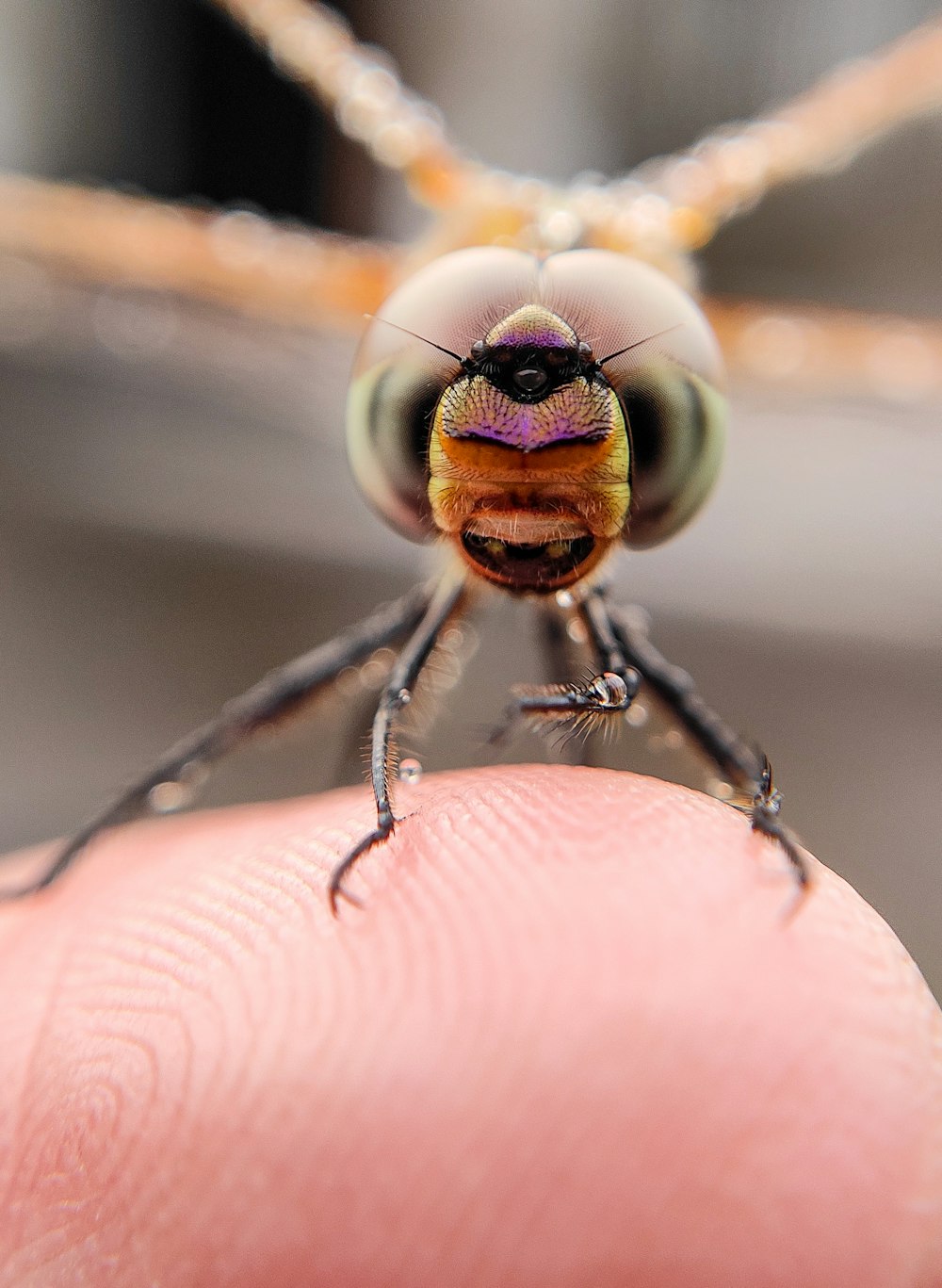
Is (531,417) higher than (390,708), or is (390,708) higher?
(531,417)

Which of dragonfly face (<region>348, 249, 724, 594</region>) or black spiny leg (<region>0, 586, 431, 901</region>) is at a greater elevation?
dragonfly face (<region>348, 249, 724, 594</region>)

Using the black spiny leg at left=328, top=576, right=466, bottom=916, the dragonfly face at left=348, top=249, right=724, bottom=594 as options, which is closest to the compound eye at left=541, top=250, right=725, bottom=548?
the dragonfly face at left=348, top=249, right=724, bottom=594

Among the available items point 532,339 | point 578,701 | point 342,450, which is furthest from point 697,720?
point 342,450

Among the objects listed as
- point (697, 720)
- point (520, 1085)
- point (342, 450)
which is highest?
point (342, 450)

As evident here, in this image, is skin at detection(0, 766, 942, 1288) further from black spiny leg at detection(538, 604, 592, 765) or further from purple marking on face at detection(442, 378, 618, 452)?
black spiny leg at detection(538, 604, 592, 765)

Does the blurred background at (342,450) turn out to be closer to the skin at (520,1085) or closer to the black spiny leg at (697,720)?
the black spiny leg at (697,720)

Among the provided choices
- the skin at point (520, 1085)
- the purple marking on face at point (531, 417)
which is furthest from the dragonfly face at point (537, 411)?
the skin at point (520, 1085)

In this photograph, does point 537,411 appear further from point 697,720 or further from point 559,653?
point 559,653
